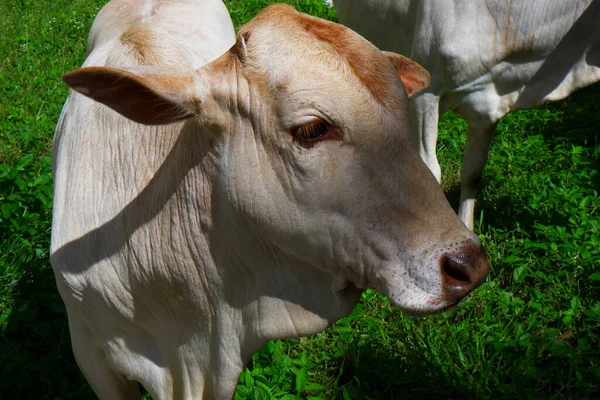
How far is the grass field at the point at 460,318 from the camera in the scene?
3326 mm

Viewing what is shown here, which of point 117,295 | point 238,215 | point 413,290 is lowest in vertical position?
point 117,295

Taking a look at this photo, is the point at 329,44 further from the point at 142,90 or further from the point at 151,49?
the point at 151,49

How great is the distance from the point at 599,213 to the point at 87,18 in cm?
542

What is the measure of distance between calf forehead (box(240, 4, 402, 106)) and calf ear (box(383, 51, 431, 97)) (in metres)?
0.40

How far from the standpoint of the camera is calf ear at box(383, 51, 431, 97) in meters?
2.48

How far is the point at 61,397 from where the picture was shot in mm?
3359

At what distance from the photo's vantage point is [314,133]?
76.1 inches

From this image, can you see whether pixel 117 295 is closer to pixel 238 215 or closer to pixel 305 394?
pixel 238 215

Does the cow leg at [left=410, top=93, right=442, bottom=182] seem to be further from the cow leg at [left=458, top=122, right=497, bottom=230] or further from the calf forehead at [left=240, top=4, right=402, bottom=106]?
the calf forehead at [left=240, top=4, right=402, bottom=106]

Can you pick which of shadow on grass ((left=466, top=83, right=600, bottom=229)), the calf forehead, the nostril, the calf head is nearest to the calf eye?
the calf head

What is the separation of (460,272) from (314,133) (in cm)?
54

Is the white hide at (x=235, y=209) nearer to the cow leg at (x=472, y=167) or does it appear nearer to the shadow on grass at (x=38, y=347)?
the shadow on grass at (x=38, y=347)

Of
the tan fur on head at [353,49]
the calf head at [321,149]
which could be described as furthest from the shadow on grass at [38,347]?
the tan fur on head at [353,49]

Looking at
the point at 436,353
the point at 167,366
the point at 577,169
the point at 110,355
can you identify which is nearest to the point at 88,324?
the point at 110,355
